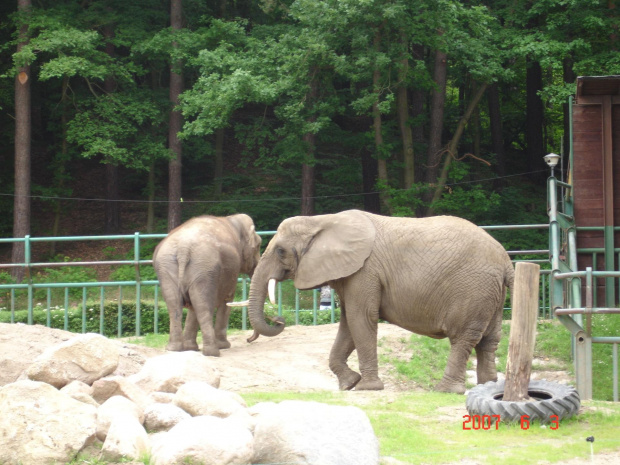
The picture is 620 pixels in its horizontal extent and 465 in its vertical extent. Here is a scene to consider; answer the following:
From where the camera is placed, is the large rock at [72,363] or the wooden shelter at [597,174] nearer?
the large rock at [72,363]

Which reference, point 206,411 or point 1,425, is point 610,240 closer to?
point 206,411

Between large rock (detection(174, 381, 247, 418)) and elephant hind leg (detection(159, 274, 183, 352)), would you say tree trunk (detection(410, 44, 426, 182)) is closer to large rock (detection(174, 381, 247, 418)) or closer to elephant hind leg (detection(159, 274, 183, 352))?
elephant hind leg (detection(159, 274, 183, 352))

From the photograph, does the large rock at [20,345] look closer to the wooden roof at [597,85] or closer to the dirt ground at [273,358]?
the dirt ground at [273,358]

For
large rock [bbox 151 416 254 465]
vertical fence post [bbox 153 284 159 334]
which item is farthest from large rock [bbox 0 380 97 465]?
vertical fence post [bbox 153 284 159 334]

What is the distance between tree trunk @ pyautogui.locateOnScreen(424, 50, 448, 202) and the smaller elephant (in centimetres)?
1363

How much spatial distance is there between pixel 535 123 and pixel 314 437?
2848 centimetres

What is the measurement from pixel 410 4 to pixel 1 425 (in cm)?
1978

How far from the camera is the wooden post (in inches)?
326

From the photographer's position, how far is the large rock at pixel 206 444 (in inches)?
237

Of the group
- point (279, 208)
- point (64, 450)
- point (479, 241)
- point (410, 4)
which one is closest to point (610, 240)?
point (479, 241)

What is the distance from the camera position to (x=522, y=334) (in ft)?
27.3

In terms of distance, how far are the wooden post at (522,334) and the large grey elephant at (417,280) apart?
2.51 meters

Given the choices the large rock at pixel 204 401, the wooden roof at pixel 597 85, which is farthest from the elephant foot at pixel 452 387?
the wooden roof at pixel 597 85

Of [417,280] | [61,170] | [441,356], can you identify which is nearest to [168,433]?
[417,280]
